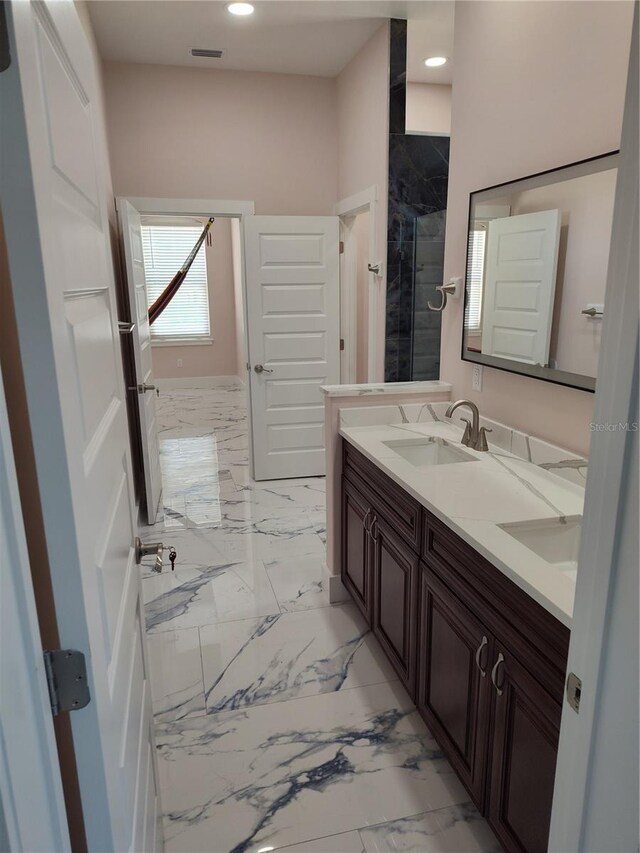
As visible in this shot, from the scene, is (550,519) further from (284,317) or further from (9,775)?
(284,317)

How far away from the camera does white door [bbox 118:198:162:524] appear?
3.54 meters

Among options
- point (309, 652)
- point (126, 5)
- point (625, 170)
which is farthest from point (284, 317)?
point (625, 170)

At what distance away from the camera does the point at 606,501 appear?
77 cm

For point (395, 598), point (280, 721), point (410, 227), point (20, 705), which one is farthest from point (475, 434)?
point (20, 705)

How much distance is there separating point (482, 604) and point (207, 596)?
5.90 feet

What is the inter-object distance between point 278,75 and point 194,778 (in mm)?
4406

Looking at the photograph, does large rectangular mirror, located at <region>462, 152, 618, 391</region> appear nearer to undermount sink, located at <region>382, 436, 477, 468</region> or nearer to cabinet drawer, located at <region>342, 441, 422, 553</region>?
undermount sink, located at <region>382, 436, 477, 468</region>

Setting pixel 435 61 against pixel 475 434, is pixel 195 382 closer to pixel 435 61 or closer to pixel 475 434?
pixel 435 61

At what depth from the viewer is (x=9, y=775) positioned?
603 millimetres

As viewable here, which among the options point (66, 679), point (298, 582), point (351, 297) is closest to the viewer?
point (66, 679)

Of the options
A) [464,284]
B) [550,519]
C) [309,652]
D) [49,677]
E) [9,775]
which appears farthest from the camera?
[464,284]

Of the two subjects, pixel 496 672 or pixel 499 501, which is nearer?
pixel 496 672

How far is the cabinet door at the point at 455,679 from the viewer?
153cm

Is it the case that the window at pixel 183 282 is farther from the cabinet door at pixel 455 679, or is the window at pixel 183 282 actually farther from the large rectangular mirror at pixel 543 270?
the cabinet door at pixel 455 679
